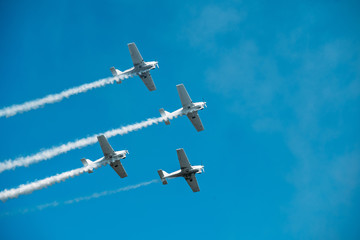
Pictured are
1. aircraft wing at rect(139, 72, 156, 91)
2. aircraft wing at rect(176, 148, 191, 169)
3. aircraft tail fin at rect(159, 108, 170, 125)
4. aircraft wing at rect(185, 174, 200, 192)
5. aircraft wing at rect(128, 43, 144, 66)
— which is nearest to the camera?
aircraft wing at rect(176, 148, 191, 169)

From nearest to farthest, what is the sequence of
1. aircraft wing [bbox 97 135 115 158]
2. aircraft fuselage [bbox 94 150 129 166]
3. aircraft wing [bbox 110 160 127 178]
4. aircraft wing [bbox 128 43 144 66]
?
aircraft wing [bbox 97 135 115 158], aircraft fuselage [bbox 94 150 129 166], aircraft wing [bbox 110 160 127 178], aircraft wing [bbox 128 43 144 66]

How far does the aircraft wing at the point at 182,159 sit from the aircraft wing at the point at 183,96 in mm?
6577

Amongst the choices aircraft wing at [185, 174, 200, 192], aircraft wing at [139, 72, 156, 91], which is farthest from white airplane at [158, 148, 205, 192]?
aircraft wing at [139, 72, 156, 91]

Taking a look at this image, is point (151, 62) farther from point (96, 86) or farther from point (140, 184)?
point (140, 184)

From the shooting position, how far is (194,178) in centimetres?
5741

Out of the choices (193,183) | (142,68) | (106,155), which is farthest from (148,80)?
(193,183)

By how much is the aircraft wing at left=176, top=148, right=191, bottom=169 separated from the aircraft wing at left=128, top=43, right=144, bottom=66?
1462 centimetres

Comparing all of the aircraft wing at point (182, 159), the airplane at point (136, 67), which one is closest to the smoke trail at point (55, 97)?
the airplane at point (136, 67)

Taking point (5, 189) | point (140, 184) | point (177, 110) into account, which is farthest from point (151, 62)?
point (5, 189)

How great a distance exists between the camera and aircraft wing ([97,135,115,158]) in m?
51.6

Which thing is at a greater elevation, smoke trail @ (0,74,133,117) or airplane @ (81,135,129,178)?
smoke trail @ (0,74,133,117)

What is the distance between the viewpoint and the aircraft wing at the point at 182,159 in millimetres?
54906

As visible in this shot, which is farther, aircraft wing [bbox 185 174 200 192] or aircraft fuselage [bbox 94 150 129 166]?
aircraft wing [bbox 185 174 200 192]

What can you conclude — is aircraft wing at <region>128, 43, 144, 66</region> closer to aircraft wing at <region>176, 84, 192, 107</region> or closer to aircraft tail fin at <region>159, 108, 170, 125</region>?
aircraft wing at <region>176, 84, 192, 107</region>
